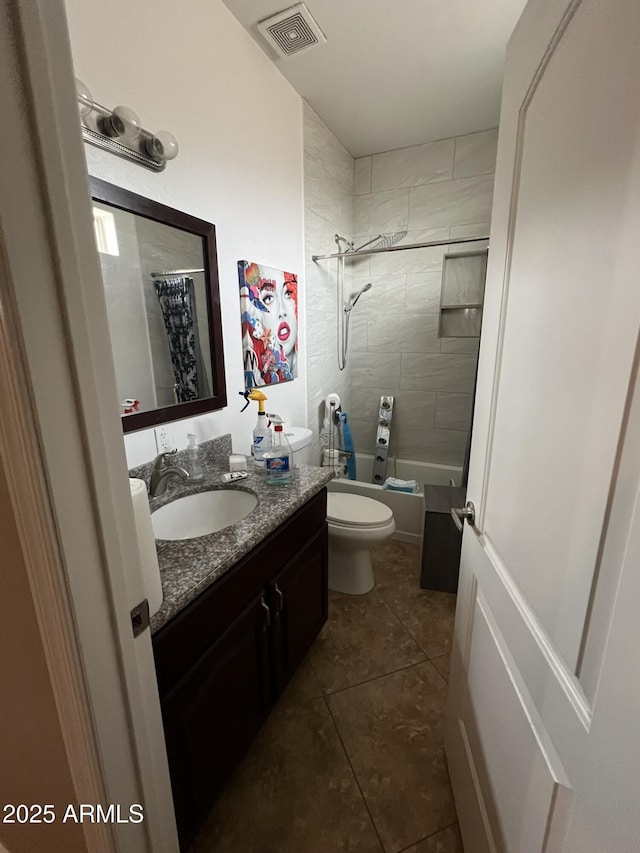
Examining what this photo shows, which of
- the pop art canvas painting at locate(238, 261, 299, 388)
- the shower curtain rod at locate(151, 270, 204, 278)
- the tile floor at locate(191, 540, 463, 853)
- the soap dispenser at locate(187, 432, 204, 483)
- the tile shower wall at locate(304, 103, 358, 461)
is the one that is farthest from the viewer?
the tile shower wall at locate(304, 103, 358, 461)

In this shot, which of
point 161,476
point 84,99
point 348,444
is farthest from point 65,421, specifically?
point 348,444

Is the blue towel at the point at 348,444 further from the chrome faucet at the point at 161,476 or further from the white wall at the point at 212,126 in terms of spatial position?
the chrome faucet at the point at 161,476

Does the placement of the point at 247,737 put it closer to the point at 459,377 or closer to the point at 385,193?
the point at 459,377

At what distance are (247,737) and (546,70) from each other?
6.03ft

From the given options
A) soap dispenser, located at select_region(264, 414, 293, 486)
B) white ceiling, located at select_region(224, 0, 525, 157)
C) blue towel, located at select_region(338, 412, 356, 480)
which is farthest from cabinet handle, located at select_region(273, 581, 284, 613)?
white ceiling, located at select_region(224, 0, 525, 157)

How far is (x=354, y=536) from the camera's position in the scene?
1.86m

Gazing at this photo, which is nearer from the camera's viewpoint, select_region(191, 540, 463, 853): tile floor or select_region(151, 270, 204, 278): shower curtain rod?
select_region(191, 540, 463, 853): tile floor

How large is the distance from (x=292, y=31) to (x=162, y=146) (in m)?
0.98

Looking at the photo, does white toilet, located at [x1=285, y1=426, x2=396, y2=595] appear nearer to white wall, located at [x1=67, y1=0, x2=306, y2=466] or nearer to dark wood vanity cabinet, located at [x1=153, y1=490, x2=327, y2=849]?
dark wood vanity cabinet, located at [x1=153, y1=490, x2=327, y2=849]

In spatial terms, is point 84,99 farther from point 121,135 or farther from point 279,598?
point 279,598

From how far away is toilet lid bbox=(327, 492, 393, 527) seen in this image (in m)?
1.88

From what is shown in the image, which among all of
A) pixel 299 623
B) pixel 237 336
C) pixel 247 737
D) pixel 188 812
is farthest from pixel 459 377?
pixel 188 812

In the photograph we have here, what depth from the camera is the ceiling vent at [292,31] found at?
Result: 145cm

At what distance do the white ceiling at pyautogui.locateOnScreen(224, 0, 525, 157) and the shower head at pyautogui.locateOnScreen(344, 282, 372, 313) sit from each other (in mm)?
946
